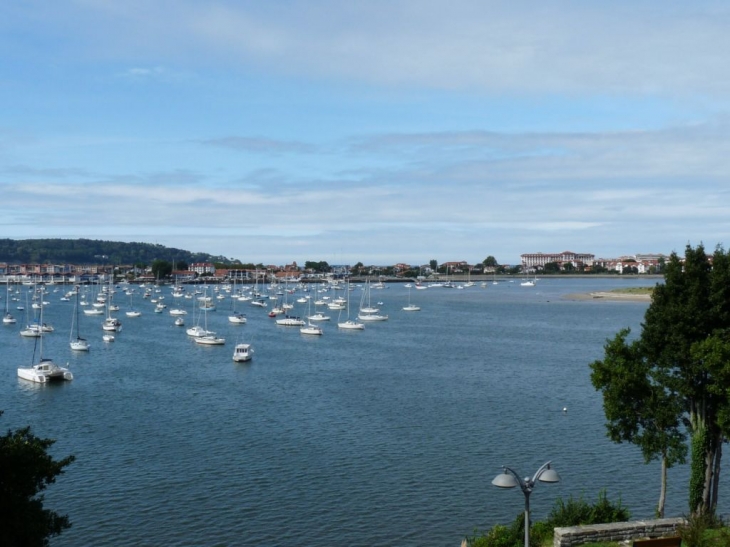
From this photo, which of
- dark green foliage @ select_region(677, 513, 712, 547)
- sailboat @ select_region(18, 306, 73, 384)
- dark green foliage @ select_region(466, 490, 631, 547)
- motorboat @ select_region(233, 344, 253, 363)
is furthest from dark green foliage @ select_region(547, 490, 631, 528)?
motorboat @ select_region(233, 344, 253, 363)

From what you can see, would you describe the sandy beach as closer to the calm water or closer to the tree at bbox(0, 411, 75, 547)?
the calm water

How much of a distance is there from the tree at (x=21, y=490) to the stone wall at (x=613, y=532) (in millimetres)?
10709

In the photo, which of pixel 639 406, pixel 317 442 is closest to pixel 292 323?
pixel 317 442

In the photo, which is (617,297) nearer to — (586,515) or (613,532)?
(586,515)

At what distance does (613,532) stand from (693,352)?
18.3 ft

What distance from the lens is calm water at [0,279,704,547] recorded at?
2436 centimetres

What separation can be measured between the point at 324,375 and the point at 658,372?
35.9 metres

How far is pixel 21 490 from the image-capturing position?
14.4 meters

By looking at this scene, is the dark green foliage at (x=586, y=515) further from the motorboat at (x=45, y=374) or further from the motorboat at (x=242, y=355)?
the motorboat at (x=242, y=355)

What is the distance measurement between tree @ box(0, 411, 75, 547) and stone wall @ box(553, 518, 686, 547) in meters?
10.7

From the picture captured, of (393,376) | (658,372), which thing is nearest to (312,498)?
(658,372)

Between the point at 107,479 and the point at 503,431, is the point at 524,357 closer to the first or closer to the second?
the point at 503,431

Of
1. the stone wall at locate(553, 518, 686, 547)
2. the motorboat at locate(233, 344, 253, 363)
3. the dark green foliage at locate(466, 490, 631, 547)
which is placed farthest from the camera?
the motorboat at locate(233, 344, 253, 363)

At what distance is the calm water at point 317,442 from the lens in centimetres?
2436
